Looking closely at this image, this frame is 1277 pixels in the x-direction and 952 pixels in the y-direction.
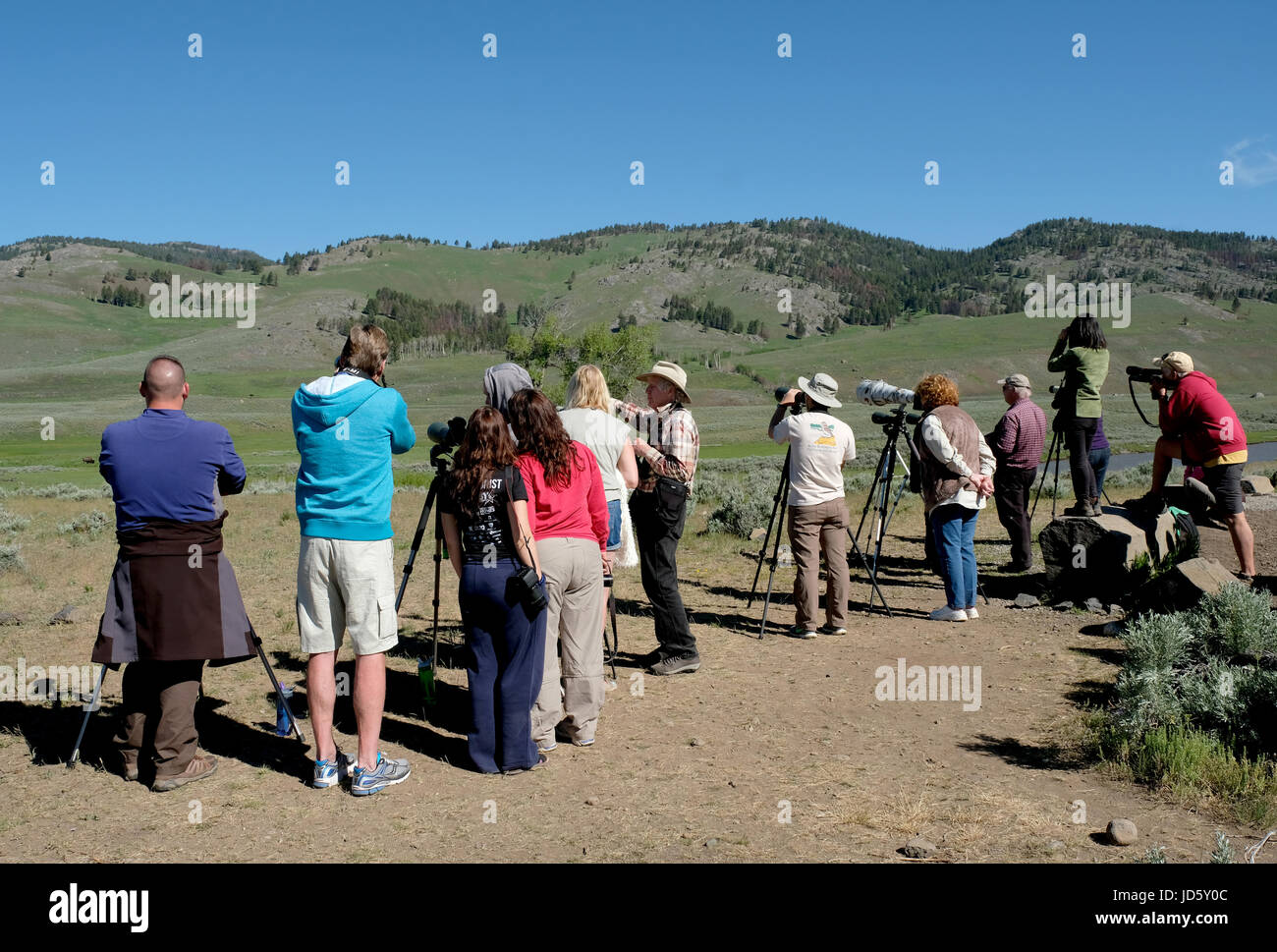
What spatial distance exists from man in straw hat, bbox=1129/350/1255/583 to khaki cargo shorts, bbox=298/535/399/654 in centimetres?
694

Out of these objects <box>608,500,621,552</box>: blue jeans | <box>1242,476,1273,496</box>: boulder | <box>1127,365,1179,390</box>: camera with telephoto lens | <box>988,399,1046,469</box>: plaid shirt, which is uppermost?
<box>1127,365,1179,390</box>: camera with telephoto lens

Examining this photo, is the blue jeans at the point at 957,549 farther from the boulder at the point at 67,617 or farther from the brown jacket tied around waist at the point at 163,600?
the boulder at the point at 67,617

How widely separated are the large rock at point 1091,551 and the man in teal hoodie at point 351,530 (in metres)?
6.74

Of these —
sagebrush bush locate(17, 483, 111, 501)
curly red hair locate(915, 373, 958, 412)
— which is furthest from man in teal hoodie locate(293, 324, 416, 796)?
sagebrush bush locate(17, 483, 111, 501)

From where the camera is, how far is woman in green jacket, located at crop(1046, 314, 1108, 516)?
10352 mm

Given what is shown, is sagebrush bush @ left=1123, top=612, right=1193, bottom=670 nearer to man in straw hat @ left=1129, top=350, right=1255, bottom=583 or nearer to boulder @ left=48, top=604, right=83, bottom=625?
man in straw hat @ left=1129, top=350, right=1255, bottom=583

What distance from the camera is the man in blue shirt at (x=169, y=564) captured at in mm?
4926

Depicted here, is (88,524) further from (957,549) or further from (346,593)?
(957,549)

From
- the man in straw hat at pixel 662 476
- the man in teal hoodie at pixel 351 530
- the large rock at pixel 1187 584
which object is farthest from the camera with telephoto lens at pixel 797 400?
the man in teal hoodie at pixel 351 530
